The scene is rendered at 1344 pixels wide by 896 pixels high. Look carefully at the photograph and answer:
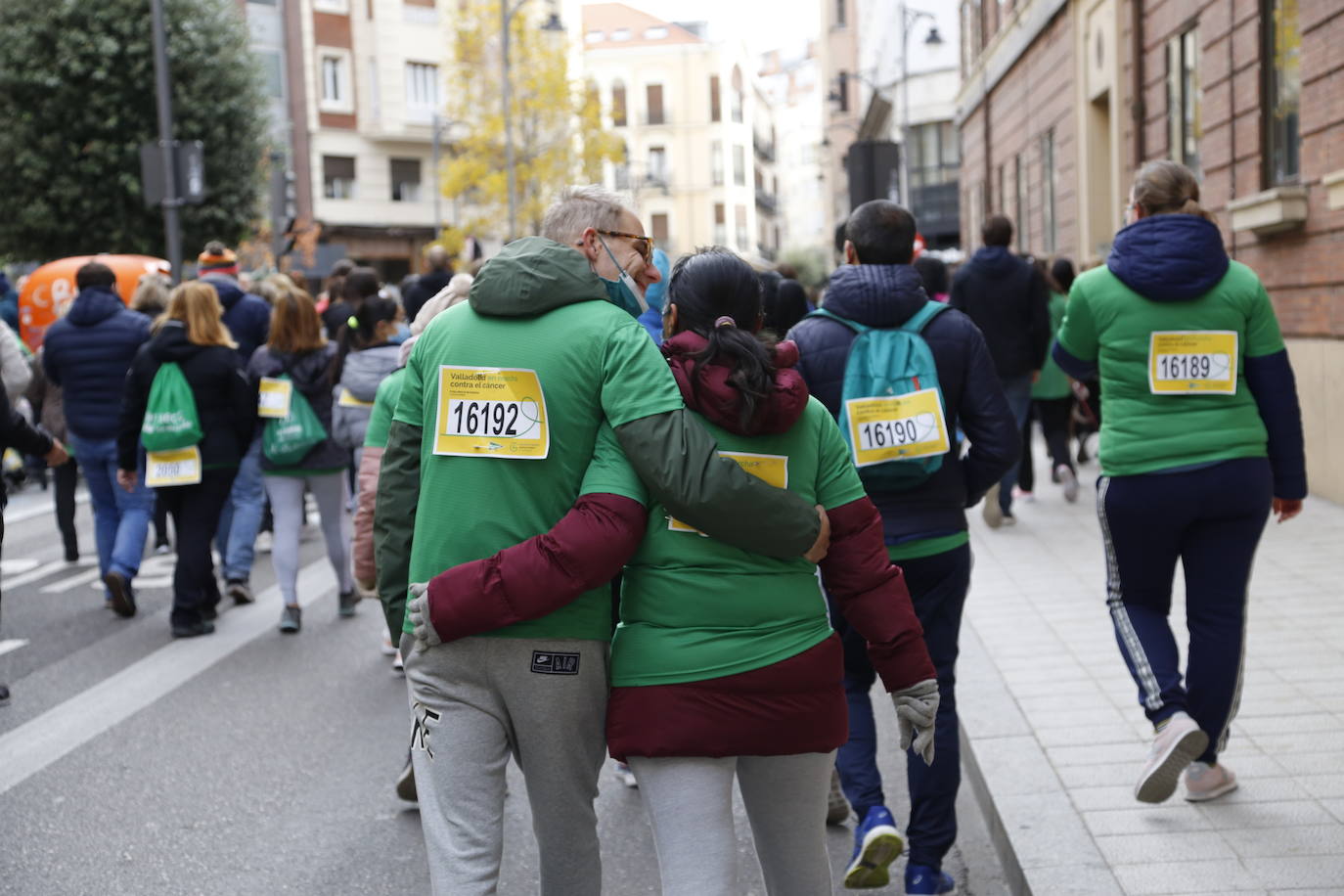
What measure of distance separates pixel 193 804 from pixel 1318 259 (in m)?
8.51

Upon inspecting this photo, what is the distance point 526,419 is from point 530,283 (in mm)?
257

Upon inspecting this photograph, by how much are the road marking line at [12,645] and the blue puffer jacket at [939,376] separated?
560cm

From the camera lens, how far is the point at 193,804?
17.6 ft

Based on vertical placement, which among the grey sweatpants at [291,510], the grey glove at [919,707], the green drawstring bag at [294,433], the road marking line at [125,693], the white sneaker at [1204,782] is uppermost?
the green drawstring bag at [294,433]

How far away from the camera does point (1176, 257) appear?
14.8 feet

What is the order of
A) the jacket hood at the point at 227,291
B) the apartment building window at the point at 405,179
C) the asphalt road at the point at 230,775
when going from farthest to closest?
the apartment building window at the point at 405,179 < the jacket hood at the point at 227,291 < the asphalt road at the point at 230,775

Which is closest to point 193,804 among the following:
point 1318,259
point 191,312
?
point 191,312

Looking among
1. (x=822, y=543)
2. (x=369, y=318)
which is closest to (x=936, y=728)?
(x=822, y=543)

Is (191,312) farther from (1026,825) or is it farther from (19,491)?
(19,491)

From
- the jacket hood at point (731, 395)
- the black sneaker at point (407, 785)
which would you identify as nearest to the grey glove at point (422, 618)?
the jacket hood at point (731, 395)

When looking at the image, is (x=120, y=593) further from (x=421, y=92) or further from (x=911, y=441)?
(x=421, y=92)

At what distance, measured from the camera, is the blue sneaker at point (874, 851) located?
13.2ft

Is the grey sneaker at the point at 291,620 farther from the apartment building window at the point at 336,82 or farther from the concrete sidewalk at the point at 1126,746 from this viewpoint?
the apartment building window at the point at 336,82

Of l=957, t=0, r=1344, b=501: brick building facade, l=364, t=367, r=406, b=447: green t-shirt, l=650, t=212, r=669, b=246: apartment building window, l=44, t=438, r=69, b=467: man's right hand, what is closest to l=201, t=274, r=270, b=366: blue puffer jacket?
l=44, t=438, r=69, b=467: man's right hand
